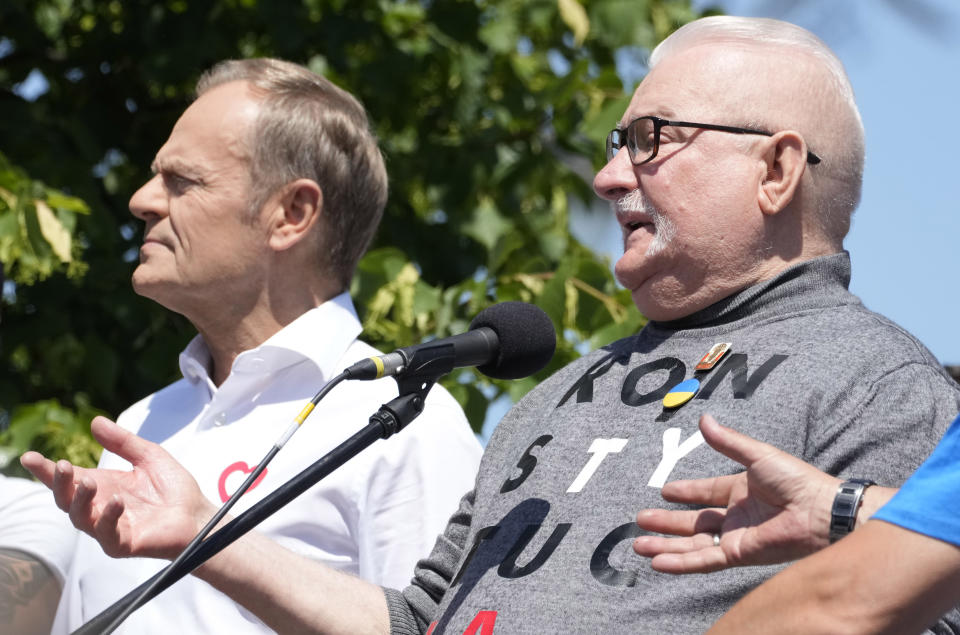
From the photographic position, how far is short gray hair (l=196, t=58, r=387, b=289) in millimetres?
2949

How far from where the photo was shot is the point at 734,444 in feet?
4.83

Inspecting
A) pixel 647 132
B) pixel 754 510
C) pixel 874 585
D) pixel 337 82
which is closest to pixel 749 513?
pixel 754 510

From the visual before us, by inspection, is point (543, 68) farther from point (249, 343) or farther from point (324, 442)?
point (324, 442)

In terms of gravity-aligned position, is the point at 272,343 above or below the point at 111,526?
below

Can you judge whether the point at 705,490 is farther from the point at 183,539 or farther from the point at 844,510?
the point at 183,539

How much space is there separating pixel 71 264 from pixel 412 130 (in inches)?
66.5

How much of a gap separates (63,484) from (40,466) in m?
0.05

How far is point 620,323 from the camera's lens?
3564 millimetres

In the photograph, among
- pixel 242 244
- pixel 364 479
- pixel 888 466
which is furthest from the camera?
pixel 242 244

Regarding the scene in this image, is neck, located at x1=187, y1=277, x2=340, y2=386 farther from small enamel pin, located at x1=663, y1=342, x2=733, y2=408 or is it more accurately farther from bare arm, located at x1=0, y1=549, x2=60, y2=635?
small enamel pin, located at x1=663, y1=342, x2=733, y2=408

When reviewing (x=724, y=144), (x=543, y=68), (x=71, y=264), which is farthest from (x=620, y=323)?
(x=543, y=68)

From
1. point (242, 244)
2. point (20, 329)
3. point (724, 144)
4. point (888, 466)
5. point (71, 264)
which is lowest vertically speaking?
point (20, 329)

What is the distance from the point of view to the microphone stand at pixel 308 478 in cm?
164

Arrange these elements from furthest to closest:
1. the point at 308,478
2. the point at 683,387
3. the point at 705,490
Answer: the point at 683,387, the point at 308,478, the point at 705,490
